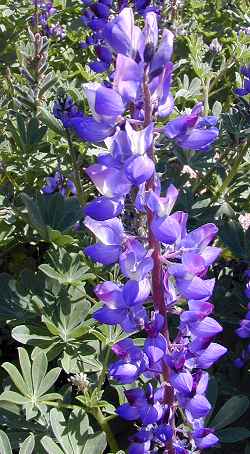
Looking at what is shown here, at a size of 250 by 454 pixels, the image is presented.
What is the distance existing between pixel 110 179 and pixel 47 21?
10.8 feet

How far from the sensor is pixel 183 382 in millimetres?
1497

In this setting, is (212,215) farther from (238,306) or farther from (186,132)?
(186,132)

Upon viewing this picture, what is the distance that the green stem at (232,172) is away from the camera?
279 centimetres

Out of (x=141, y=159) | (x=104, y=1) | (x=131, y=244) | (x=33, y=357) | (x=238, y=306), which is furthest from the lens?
(x=104, y=1)

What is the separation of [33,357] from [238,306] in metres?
0.82

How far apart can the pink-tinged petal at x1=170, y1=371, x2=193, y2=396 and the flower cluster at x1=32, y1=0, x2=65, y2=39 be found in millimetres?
3185

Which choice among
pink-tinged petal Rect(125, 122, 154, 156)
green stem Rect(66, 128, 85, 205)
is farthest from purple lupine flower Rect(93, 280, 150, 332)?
green stem Rect(66, 128, 85, 205)

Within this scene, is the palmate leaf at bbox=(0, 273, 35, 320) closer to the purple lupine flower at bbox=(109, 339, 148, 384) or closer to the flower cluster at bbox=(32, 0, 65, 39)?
the purple lupine flower at bbox=(109, 339, 148, 384)

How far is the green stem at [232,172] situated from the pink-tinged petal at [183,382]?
4.79 ft

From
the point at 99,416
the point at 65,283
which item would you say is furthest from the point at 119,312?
the point at 65,283

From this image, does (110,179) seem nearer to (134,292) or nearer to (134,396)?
(134,292)

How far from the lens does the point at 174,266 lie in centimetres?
140

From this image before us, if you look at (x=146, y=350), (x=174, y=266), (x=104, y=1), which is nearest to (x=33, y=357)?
(x=146, y=350)

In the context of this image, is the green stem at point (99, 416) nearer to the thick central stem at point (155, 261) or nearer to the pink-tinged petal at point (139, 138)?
the thick central stem at point (155, 261)
